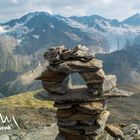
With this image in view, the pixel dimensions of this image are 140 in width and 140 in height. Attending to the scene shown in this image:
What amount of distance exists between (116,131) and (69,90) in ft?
31.4

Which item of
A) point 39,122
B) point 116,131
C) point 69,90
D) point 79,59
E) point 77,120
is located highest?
point 79,59

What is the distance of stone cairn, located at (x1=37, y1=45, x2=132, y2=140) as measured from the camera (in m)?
41.4

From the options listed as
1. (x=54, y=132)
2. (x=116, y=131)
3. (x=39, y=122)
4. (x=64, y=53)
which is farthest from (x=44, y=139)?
(x=39, y=122)

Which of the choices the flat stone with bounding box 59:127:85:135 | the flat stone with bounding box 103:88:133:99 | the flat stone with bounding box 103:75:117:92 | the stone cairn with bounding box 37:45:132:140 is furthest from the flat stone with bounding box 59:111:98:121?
the flat stone with bounding box 103:75:117:92

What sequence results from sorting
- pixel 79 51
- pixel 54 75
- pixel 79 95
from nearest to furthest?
1. pixel 79 51
2. pixel 79 95
3. pixel 54 75

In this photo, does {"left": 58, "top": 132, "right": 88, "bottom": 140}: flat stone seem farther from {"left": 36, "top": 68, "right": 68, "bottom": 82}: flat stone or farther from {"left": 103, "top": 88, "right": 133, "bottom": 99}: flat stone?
{"left": 36, "top": 68, "right": 68, "bottom": 82}: flat stone

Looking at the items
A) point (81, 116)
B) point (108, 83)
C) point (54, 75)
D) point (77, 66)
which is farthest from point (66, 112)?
point (77, 66)

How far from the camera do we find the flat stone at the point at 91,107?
4241 cm

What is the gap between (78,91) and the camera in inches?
1727

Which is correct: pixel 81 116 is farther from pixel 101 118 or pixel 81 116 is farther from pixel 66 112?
pixel 101 118

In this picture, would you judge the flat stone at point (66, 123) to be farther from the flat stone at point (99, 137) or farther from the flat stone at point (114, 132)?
the flat stone at point (114, 132)

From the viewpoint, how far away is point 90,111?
42.5m

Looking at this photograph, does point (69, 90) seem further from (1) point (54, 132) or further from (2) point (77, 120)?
(1) point (54, 132)

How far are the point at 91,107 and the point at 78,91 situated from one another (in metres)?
2.49
